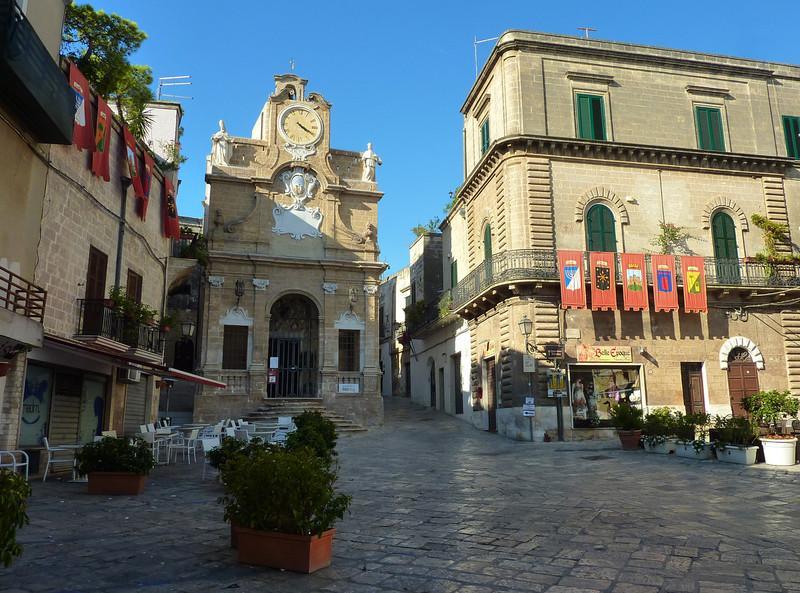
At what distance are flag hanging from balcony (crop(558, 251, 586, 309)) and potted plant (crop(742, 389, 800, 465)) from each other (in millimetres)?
5669

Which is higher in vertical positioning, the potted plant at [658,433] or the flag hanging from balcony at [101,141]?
the flag hanging from balcony at [101,141]

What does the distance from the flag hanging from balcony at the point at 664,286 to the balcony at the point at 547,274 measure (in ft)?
0.98

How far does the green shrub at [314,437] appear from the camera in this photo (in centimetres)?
1006

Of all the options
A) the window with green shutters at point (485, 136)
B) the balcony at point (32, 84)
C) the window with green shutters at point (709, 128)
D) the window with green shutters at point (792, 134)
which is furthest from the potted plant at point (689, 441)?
the balcony at point (32, 84)

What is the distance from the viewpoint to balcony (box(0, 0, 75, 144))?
10219mm

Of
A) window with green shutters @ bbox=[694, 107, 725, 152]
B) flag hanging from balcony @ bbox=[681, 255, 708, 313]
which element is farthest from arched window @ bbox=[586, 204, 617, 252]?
window with green shutters @ bbox=[694, 107, 725, 152]

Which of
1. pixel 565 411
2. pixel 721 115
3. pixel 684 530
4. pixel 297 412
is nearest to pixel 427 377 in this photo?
pixel 297 412

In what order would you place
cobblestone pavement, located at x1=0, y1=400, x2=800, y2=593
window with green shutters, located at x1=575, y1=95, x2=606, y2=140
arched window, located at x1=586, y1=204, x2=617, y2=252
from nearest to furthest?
cobblestone pavement, located at x1=0, y1=400, x2=800, y2=593, arched window, located at x1=586, y1=204, x2=617, y2=252, window with green shutters, located at x1=575, y1=95, x2=606, y2=140

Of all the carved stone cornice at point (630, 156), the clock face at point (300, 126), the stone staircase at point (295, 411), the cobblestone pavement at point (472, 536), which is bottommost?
the cobblestone pavement at point (472, 536)

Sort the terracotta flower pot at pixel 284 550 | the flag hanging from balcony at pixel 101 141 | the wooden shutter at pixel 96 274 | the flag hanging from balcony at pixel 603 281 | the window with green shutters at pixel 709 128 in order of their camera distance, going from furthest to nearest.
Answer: the window with green shutters at pixel 709 128 → the flag hanging from balcony at pixel 603 281 → the wooden shutter at pixel 96 274 → the flag hanging from balcony at pixel 101 141 → the terracotta flower pot at pixel 284 550

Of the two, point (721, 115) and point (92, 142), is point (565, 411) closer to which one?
point (721, 115)

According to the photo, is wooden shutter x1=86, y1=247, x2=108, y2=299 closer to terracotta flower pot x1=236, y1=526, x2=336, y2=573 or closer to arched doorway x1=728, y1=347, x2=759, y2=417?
terracotta flower pot x1=236, y1=526, x2=336, y2=573

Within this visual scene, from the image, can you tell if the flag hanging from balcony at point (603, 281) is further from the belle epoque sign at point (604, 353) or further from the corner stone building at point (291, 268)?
the corner stone building at point (291, 268)

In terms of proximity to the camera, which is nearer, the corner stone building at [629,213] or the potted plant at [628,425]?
the potted plant at [628,425]
